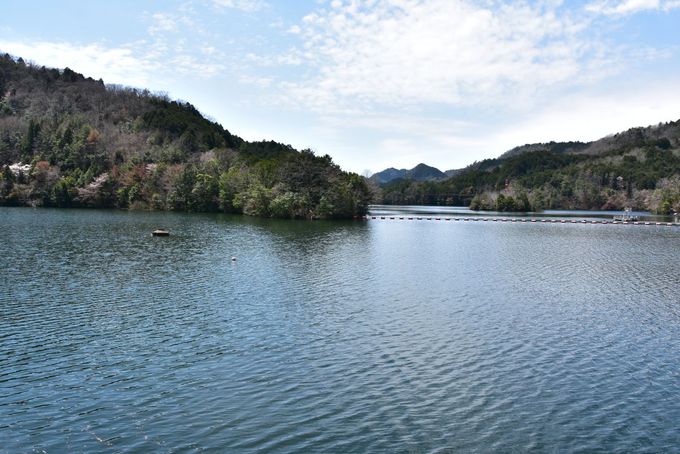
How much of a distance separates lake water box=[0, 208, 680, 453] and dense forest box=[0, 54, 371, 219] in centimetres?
7147

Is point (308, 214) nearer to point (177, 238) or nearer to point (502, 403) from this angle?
point (177, 238)

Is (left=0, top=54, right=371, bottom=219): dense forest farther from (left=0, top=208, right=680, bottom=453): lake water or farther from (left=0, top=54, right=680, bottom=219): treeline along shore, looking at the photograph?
(left=0, top=208, right=680, bottom=453): lake water

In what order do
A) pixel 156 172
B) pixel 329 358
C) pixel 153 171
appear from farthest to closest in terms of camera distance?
pixel 153 171 < pixel 156 172 < pixel 329 358

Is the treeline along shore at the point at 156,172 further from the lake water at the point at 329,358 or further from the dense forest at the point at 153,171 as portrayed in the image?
the lake water at the point at 329,358

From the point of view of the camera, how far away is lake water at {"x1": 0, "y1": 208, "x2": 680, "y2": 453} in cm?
1479

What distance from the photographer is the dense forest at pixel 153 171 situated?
116375 mm

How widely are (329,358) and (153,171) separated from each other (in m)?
131

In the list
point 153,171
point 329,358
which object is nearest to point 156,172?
point 153,171

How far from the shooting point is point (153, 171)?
5487 inches

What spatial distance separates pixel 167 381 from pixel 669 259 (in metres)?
58.7

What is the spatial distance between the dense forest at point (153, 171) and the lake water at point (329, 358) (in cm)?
7147

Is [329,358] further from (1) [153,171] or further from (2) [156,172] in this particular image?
(1) [153,171]

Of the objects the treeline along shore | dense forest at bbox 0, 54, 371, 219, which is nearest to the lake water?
the treeline along shore

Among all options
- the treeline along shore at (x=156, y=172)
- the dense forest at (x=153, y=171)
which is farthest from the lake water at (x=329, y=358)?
the dense forest at (x=153, y=171)
